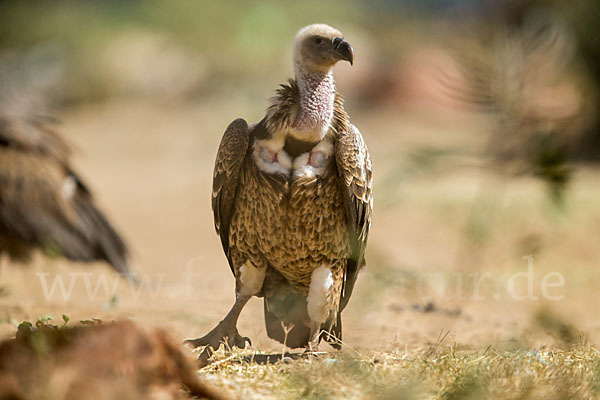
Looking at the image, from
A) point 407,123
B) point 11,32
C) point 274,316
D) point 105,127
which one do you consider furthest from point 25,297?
point 11,32

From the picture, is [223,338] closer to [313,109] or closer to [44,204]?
[313,109]

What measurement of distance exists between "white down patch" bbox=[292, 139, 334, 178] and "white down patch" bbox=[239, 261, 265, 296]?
59 centimetres

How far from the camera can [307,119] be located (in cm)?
400

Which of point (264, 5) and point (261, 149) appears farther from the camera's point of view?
point (264, 5)

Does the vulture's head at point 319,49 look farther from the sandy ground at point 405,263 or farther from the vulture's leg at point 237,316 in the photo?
the vulture's leg at point 237,316

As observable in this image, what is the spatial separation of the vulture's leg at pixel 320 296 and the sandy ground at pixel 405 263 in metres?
0.19

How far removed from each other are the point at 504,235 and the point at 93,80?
11.8 metres

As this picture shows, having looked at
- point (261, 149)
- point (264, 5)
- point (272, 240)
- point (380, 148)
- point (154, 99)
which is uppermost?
point (264, 5)

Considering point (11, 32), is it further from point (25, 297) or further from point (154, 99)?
point (25, 297)

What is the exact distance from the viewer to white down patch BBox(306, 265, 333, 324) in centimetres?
416

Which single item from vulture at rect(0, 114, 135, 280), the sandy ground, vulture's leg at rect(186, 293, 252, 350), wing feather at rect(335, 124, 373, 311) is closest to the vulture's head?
wing feather at rect(335, 124, 373, 311)

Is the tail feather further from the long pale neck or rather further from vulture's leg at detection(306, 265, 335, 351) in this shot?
the long pale neck

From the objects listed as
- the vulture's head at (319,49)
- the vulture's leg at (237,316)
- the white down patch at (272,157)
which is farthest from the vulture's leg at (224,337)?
the vulture's head at (319,49)

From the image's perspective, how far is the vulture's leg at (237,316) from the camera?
4078 millimetres
